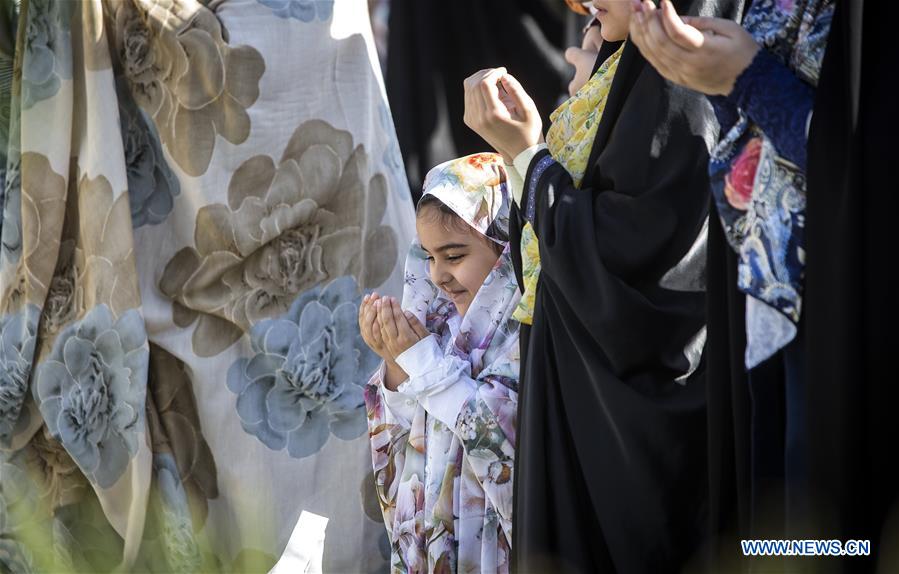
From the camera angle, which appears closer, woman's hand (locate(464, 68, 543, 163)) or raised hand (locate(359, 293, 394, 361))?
woman's hand (locate(464, 68, 543, 163))

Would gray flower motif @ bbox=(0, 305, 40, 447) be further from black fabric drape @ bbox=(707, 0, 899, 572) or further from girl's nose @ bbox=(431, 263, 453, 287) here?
black fabric drape @ bbox=(707, 0, 899, 572)

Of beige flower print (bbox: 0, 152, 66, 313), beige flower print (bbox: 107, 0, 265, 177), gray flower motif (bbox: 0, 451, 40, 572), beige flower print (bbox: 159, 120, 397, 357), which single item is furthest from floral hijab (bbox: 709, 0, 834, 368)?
gray flower motif (bbox: 0, 451, 40, 572)

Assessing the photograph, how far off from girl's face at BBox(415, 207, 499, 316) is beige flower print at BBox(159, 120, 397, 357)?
790mm

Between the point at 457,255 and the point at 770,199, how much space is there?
0.77 m

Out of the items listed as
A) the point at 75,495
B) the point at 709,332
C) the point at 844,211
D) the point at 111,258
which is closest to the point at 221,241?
the point at 111,258

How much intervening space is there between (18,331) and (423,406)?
1.26 meters

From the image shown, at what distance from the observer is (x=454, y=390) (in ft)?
5.95

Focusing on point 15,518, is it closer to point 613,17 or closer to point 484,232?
point 484,232

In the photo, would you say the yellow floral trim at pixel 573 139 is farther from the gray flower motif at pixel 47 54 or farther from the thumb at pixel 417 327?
the gray flower motif at pixel 47 54

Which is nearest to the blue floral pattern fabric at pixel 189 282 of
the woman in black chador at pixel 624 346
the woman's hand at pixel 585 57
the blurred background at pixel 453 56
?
the blurred background at pixel 453 56

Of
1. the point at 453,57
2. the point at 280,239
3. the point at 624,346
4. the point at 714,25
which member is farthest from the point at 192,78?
the point at 714,25

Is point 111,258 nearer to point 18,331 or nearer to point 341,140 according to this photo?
point 18,331

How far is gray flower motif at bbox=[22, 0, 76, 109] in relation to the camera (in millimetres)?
2693

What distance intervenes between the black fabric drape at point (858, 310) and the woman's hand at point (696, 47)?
12 cm
